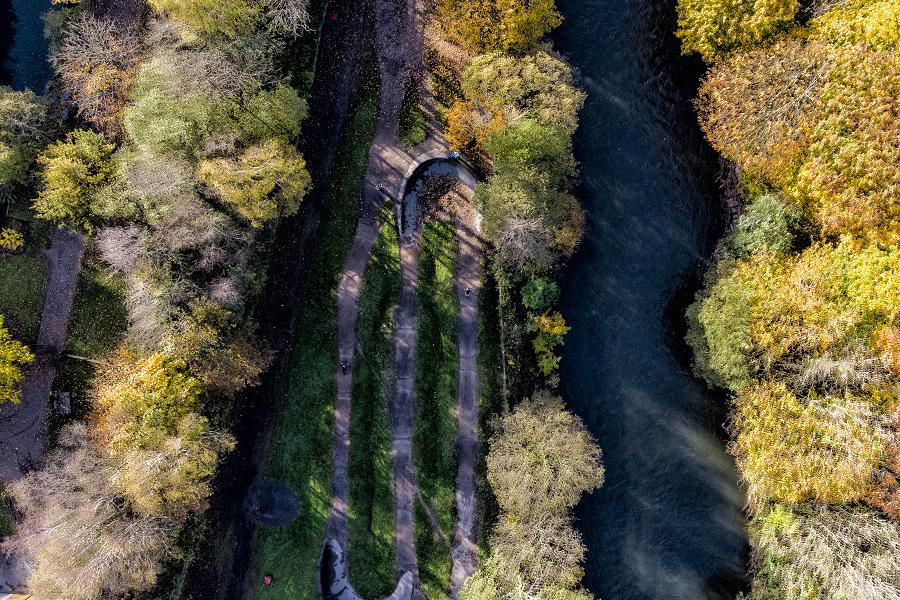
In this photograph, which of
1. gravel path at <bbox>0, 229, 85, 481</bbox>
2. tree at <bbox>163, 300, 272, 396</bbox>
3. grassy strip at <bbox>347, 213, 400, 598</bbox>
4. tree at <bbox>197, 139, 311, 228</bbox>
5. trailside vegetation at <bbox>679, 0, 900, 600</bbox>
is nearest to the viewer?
trailside vegetation at <bbox>679, 0, 900, 600</bbox>

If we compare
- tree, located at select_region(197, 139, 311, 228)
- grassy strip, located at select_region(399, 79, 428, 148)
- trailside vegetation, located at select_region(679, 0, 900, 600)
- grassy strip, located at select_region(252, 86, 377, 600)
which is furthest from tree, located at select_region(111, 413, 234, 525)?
trailside vegetation, located at select_region(679, 0, 900, 600)

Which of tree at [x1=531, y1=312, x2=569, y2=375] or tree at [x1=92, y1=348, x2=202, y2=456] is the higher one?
tree at [x1=531, y1=312, x2=569, y2=375]

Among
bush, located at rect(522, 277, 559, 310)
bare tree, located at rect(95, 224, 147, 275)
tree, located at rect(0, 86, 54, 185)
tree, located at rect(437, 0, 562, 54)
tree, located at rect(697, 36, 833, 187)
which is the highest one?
tree, located at rect(697, 36, 833, 187)

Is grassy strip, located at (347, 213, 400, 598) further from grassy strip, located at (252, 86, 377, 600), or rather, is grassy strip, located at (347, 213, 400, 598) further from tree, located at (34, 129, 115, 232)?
tree, located at (34, 129, 115, 232)

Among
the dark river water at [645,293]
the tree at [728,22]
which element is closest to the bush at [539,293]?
the dark river water at [645,293]

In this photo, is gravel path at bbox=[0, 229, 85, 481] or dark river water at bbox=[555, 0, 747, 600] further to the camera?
dark river water at bbox=[555, 0, 747, 600]

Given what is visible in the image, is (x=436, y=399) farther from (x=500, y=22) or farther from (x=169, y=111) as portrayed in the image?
(x=500, y=22)

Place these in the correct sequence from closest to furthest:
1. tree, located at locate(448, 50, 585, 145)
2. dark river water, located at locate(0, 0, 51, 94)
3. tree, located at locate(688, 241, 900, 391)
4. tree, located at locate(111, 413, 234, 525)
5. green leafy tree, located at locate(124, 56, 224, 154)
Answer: tree, located at locate(111, 413, 234, 525)
tree, located at locate(688, 241, 900, 391)
green leafy tree, located at locate(124, 56, 224, 154)
tree, located at locate(448, 50, 585, 145)
dark river water, located at locate(0, 0, 51, 94)
